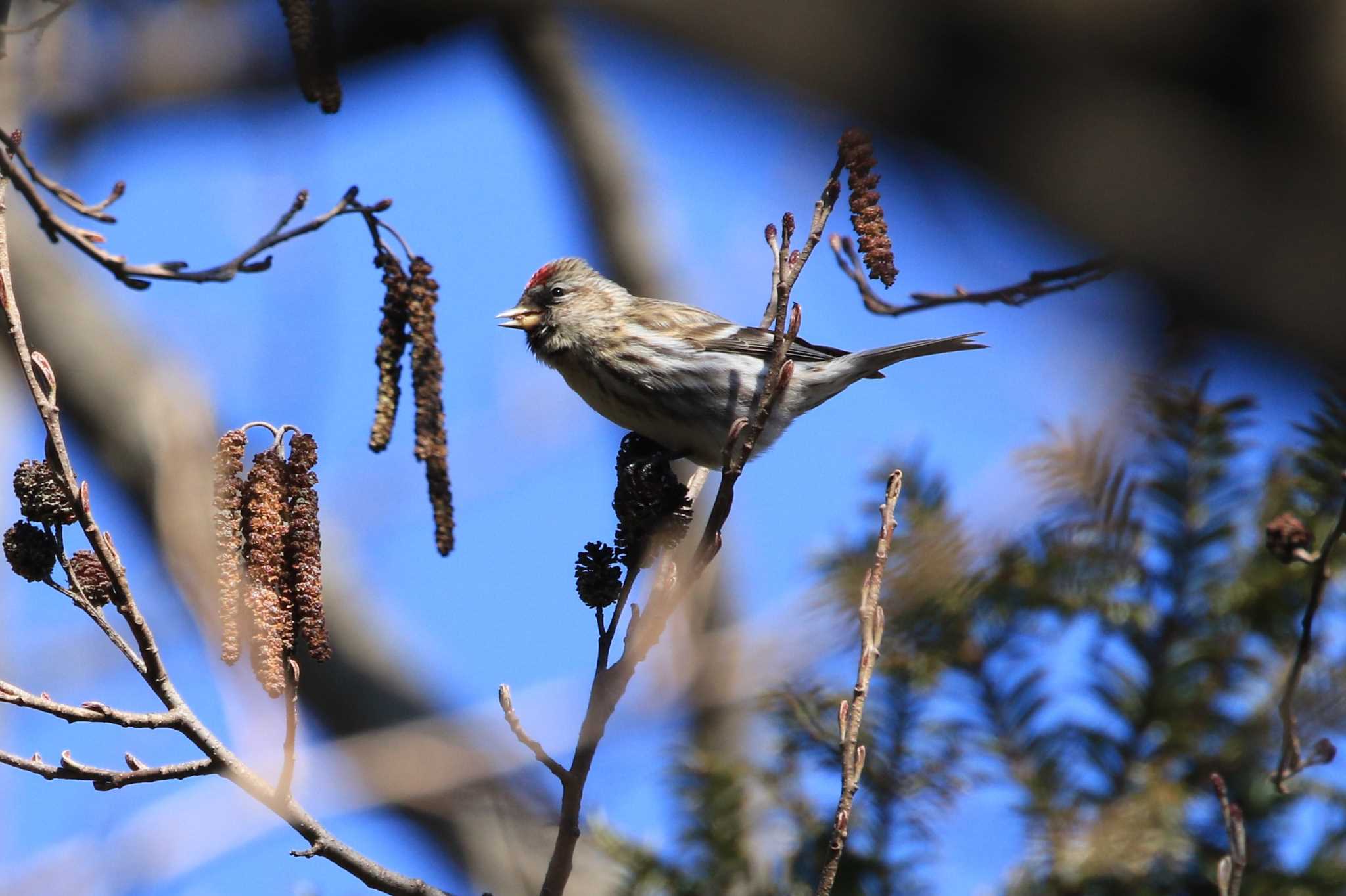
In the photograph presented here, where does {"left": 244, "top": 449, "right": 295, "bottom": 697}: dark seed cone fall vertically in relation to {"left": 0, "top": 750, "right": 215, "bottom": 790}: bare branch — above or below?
above

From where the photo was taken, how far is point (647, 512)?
2.00 meters

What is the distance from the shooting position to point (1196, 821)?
1.70 meters

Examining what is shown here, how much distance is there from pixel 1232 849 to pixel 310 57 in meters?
1.63

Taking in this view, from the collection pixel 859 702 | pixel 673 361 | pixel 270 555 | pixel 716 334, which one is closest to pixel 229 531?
pixel 270 555

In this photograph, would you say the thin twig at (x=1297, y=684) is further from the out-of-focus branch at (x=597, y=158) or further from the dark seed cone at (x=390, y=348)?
the out-of-focus branch at (x=597, y=158)

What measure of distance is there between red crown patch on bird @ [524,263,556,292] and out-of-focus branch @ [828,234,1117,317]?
1295mm

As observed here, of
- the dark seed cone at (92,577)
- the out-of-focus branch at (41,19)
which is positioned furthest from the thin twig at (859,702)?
the out-of-focus branch at (41,19)

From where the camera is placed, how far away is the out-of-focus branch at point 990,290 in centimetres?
167

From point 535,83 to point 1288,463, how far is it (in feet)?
11.2

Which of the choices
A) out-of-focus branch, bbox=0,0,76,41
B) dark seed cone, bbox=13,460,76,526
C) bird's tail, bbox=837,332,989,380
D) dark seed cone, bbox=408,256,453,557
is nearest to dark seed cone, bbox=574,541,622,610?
dark seed cone, bbox=408,256,453,557

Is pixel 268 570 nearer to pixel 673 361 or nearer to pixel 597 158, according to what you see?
pixel 673 361

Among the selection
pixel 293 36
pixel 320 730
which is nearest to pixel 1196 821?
pixel 293 36

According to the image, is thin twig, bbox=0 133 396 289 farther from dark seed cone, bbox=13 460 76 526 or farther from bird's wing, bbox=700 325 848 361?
bird's wing, bbox=700 325 848 361

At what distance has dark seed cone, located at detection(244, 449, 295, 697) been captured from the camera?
149 cm
